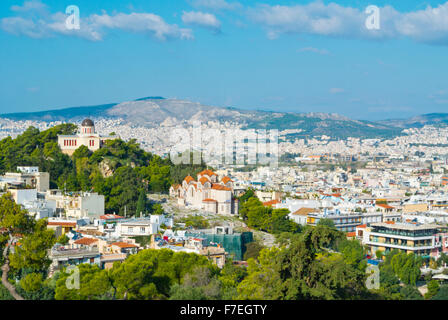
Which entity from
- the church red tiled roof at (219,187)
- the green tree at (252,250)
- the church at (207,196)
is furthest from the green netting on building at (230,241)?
the church red tiled roof at (219,187)

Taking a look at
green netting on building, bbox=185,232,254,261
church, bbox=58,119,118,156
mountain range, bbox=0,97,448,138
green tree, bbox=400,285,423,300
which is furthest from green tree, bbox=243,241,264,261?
mountain range, bbox=0,97,448,138

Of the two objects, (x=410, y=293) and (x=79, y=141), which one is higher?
(x=79, y=141)

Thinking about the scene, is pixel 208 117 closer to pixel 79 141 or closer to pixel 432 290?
pixel 79 141

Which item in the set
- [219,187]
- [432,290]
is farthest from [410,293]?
[219,187]

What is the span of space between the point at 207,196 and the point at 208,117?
210 ft

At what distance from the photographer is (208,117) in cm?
8850

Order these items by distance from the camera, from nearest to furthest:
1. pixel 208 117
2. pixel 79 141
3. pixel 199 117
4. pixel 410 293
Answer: pixel 410 293, pixel 79 141, pixel 199 117, pixel 208 117

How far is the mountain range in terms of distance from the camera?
84331 millimetres

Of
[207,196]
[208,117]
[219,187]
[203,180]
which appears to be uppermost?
[208,117]

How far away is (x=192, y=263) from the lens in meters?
13.8

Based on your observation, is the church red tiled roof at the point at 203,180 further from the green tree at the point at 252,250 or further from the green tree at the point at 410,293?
the green tree at the point at 410,293

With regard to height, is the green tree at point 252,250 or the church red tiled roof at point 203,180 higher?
the church red tiled roof at point 203,180

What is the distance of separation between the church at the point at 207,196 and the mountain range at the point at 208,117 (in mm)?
57672

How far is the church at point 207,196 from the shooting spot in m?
24.5
